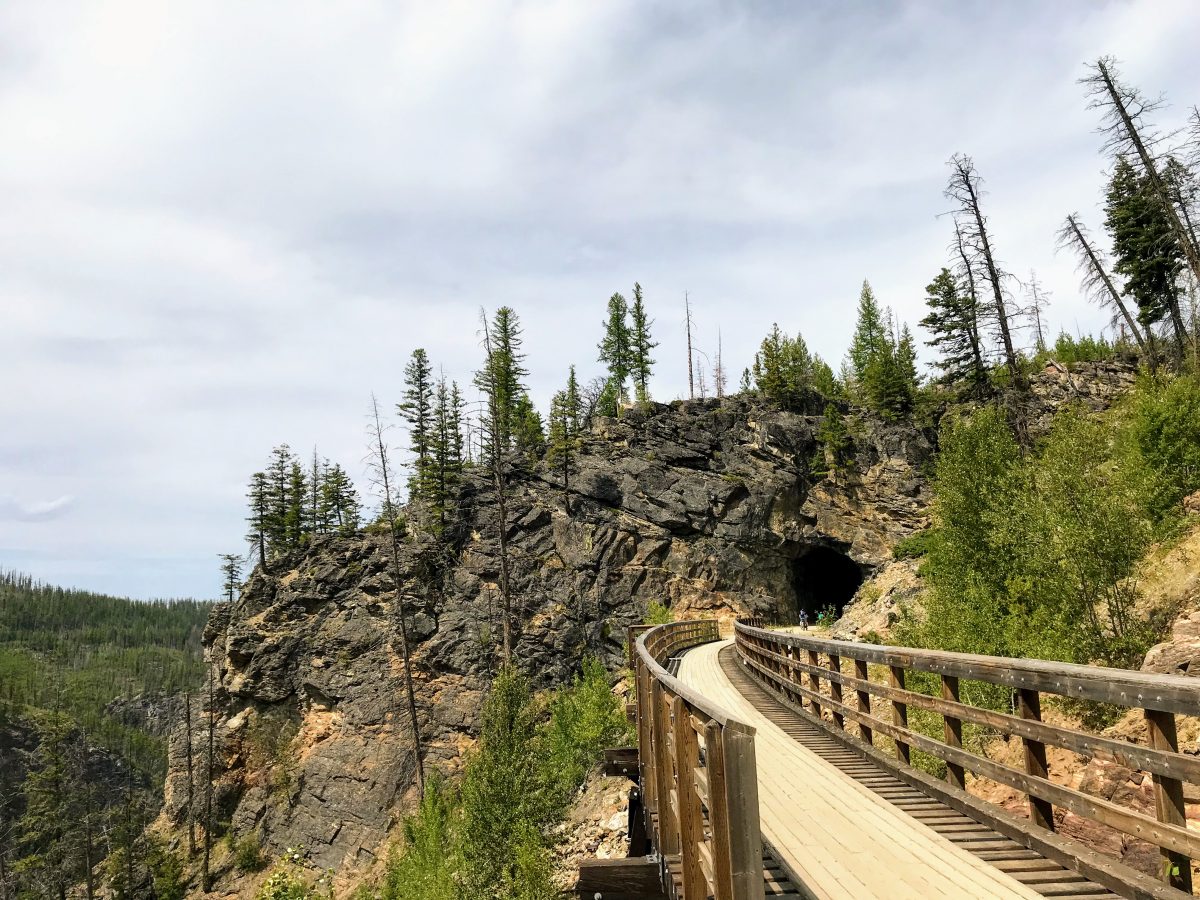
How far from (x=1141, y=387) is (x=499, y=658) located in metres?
36.7

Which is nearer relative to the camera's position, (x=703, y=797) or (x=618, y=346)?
(x=703, y=797)

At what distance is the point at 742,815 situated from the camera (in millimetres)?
2959

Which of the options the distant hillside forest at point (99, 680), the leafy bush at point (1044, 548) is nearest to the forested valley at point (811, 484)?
the leafy bush at point (1044, 548)

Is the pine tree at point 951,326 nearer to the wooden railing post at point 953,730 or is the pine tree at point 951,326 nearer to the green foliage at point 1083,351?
the green foliage at point 1083,351

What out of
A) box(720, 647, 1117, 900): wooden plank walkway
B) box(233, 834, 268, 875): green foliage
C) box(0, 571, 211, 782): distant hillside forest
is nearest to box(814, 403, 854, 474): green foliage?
box(720, 647, 1117, 900): wooden plank walkway

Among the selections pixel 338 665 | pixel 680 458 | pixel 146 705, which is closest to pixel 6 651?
pixel 146 705

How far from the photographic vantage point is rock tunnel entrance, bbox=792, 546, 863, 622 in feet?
174

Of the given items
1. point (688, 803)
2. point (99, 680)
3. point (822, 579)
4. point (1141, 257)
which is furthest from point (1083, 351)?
point (99, 680)

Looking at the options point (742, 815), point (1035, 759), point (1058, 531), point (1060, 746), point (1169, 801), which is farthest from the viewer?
point (1058, 531)

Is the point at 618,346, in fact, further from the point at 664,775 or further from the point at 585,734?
the point at 664,775

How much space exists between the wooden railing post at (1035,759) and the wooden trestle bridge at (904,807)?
0.02 meters

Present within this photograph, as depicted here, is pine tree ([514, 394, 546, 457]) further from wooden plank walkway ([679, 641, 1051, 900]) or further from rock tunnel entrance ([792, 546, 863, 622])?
wooden plank walkway ([679, 641, 1051, 900])

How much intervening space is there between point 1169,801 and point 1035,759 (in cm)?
142

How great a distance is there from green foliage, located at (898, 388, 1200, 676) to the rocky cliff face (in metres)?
23.9
